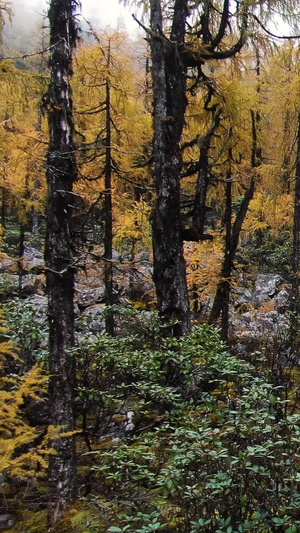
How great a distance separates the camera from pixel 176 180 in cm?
632

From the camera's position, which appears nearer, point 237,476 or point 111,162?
point 237,476

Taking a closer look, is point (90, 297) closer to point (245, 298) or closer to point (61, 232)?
point (245, 298)

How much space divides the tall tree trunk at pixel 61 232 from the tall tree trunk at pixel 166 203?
2.19m

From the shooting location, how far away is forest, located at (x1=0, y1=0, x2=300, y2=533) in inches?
96.6

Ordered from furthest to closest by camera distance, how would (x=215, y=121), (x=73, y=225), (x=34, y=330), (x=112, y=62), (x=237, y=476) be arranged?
(x=112, y=62), (x=215, y=121), (x=34, y=330), (x=73, y=225), (x=237, y=476)

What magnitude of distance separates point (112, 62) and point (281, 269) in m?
14.1

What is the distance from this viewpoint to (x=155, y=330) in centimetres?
552

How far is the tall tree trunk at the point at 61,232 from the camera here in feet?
13.5

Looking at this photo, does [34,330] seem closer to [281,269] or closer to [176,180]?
[176,180]

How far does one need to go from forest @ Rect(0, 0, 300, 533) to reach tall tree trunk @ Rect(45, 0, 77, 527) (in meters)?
0.02

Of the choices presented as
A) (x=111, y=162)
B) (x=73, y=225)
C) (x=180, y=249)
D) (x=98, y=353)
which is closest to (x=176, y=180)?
(x=180, y=249)

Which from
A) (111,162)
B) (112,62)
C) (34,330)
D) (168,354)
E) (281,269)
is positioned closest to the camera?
(168,354)

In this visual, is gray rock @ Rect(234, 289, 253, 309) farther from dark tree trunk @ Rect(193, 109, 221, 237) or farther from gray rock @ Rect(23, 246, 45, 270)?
gray rock @ Rect(23, 246, 45, 270)

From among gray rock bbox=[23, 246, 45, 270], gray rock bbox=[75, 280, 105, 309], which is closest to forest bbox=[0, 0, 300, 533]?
gray rock bbox=[75, 280, 105, 309]
